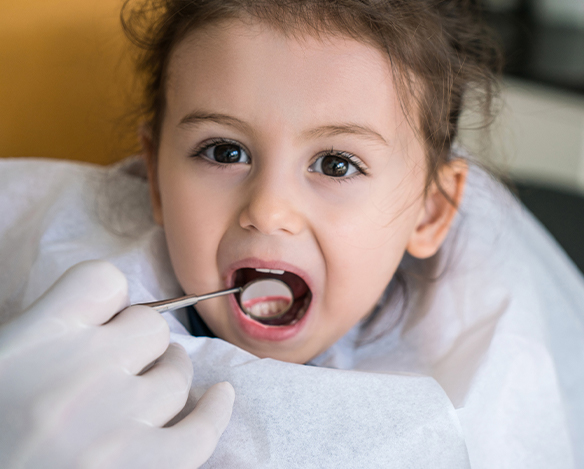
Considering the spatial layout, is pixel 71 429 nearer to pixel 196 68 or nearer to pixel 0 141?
pixel 196 68

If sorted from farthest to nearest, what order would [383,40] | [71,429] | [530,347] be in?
[530,347] < [383,40] < [71,429]

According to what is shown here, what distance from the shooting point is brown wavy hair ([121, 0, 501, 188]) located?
62 cm

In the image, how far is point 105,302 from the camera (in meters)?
0.46

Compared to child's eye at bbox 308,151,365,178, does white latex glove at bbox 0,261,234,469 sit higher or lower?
lower

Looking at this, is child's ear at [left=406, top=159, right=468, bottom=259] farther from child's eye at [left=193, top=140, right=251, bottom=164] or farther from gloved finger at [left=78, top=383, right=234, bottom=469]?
gloved finger at [left=78, top=383, right=234, bottom=469]

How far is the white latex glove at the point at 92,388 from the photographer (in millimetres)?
412

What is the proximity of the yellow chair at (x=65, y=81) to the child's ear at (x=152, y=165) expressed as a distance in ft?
0.65

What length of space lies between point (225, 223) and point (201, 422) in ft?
0.79

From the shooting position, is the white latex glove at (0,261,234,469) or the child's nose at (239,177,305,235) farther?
the child's nose at (239,177,305,235)

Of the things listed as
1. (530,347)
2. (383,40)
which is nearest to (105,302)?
(383,40)

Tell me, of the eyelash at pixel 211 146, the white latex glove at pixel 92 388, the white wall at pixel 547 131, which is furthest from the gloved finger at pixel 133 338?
the white wall at pixel 547 131

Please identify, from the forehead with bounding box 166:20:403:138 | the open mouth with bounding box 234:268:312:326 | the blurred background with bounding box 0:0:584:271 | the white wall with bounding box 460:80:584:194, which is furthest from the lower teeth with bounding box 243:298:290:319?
the white wall with bounding box 460:80:584:194

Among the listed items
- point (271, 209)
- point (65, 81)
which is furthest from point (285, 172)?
point (65, 81)

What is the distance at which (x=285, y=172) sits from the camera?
1.99 ft
